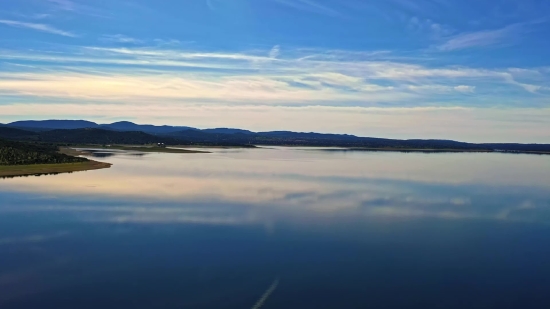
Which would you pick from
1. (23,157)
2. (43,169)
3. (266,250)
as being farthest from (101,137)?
(266,250)

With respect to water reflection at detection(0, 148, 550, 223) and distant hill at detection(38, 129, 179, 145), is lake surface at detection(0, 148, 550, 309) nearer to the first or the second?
water reflection at detection(0, 148, 550, 223)

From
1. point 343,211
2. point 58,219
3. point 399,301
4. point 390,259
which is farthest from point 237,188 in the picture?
point 399,301

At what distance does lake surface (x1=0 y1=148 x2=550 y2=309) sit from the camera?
946cm

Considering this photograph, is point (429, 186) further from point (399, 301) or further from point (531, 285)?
point (399, 301)

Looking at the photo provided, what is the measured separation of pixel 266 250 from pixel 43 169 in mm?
24378

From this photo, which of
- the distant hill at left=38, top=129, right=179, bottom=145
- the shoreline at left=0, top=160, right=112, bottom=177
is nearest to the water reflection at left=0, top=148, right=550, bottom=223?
the shoreline at left=0, top=160, right=112, bottom=177

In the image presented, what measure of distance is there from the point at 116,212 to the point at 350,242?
344 inches

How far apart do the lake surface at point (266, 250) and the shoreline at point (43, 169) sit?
24.0 feet

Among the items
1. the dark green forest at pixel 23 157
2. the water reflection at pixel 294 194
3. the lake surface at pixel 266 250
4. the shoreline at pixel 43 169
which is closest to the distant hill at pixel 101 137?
the dark green forest at pixel 23 157

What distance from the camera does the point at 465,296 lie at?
31.7 feet

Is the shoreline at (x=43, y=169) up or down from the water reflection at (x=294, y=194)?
up

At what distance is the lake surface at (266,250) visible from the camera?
9461 millimetres

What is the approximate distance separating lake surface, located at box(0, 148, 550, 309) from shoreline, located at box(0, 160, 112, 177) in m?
7.31

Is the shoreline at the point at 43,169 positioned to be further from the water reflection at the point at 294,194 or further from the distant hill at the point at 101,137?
the distant hill at the point at 101,137
